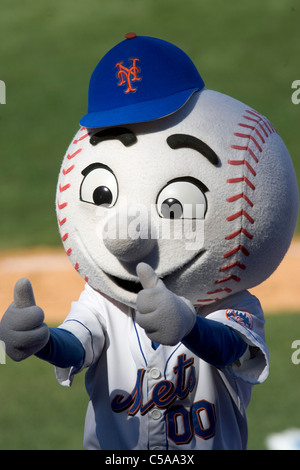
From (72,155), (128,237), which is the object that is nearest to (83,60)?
(72,155)

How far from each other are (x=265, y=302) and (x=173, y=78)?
13.0 ft

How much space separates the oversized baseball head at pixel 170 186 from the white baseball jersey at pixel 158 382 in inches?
5.4

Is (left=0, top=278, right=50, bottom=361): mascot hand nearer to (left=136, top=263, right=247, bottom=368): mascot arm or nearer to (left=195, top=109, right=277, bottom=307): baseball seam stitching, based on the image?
(left=136, top=263, right=247, bottom=368): mascot arm

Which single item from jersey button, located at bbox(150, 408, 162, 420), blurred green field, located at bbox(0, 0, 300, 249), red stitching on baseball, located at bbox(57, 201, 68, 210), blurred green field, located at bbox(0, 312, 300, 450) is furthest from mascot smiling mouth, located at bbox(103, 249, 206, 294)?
blurred green field, located at bbox(0, 0, 300, 249)

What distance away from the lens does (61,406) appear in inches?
173

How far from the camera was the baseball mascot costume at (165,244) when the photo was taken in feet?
6.72

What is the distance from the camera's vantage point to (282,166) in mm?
2186

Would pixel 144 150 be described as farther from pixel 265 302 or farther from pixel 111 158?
pixel 265 302

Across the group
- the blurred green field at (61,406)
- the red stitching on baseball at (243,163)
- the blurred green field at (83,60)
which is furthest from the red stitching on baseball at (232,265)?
the blurred green field at (83,60)

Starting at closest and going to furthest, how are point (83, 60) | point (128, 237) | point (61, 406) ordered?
point (128, 237), point (61, 406), point (83, 60)

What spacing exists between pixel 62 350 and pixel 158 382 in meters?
0.29

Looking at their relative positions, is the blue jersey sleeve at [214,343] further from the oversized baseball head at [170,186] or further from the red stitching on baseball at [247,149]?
the red stitching on baseball at [247,149]

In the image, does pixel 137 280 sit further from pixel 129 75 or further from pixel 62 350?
pixel 129 75
